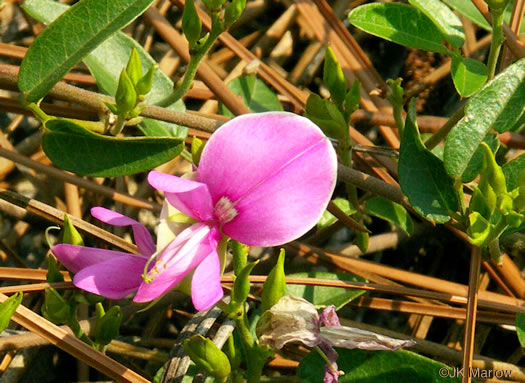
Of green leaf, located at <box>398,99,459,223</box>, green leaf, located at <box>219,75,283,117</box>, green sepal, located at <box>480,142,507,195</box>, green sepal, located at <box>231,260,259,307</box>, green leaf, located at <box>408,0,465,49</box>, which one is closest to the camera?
green sepal, located at <box>231,260,259,307</box>

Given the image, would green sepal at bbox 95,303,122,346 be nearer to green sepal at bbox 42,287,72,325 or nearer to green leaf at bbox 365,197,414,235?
green sepal at bbox 42,287,72,325

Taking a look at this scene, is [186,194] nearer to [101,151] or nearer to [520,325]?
[101,151]

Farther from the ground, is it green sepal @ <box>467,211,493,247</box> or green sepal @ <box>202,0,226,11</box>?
green sepal @ <box>202,0,226,11</box>

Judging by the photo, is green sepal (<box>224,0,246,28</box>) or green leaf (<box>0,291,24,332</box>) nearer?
green leaf (<box>0,291,24,332</box>)

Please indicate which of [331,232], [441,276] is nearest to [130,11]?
[331,232]

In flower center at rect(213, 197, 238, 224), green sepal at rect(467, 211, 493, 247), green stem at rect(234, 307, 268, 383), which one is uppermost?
flower center at rect(213, 197, 238, 224)

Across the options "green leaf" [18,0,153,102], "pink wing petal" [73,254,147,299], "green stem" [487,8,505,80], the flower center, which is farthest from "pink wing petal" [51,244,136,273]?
"green stem" [487,8,505,80]

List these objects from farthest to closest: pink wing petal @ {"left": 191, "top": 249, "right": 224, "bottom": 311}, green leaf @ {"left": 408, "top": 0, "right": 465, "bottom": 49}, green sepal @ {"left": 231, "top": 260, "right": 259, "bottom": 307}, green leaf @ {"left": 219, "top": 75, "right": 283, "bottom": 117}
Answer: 1. green leaf @ {"left": 219, "top": 75, "right": 283, "bottom": 117}
2. green leaf @ {"left": 408, "top": 0, "right": 465, "bottom": 49}
3. green sepal @ {"left": 231, "top": 260, "right": 259, "bottom": 307}
4. pink wing petal @ {"left": 191, "top": 249, "right": 224, "bottom": 311}
